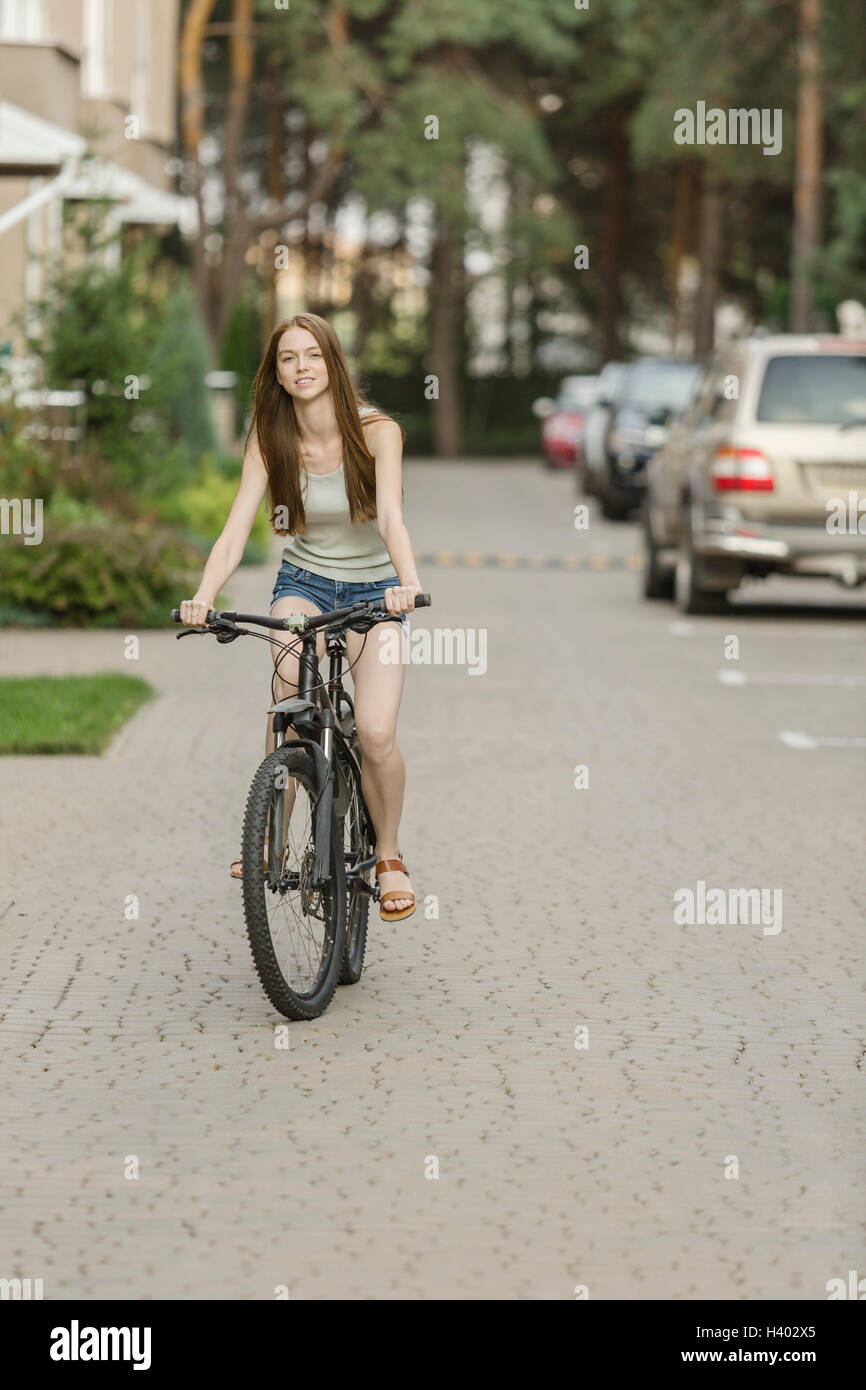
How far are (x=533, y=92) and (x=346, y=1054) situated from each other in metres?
55.9

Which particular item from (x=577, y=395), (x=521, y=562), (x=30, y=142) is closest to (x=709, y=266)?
(x=577, y=395)

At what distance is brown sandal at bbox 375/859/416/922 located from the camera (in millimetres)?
6848

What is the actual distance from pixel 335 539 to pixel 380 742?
0.57m

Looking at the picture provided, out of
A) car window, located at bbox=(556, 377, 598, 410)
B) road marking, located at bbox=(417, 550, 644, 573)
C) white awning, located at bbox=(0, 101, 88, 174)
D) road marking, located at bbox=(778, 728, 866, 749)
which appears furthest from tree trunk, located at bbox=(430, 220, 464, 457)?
road marking, located at bbox=(778, 728, 866, 749)

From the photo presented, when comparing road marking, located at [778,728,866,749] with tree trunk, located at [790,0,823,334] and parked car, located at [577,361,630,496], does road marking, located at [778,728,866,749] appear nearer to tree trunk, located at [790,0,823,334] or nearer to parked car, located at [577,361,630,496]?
parked car, located at [577,361,630,496]

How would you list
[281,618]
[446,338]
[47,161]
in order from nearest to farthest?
[281,618] → [47,161] → [446,338]

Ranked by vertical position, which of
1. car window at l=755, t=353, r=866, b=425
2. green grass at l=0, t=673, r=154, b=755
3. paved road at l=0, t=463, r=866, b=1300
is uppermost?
car window at l=755, t=353, r=866, b=425

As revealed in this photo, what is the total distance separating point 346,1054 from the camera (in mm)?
6164

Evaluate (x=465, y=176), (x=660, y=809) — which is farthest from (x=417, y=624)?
(x=465, y=176)

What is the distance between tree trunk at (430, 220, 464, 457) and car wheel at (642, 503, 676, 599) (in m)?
39.7

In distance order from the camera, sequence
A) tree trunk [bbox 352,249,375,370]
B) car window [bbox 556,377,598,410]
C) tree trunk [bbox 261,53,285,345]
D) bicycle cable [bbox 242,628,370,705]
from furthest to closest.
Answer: tree trunk [bbox 352,249,375,370], tree trunk [bbox 261,53,285,345], car window [bbox 556,377,598,410], bicycle cable [bbox 242,628,370,705]

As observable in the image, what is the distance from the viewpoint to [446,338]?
60.2 meters

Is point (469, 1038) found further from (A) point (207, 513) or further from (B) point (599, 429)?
(B) point (599, 429)
